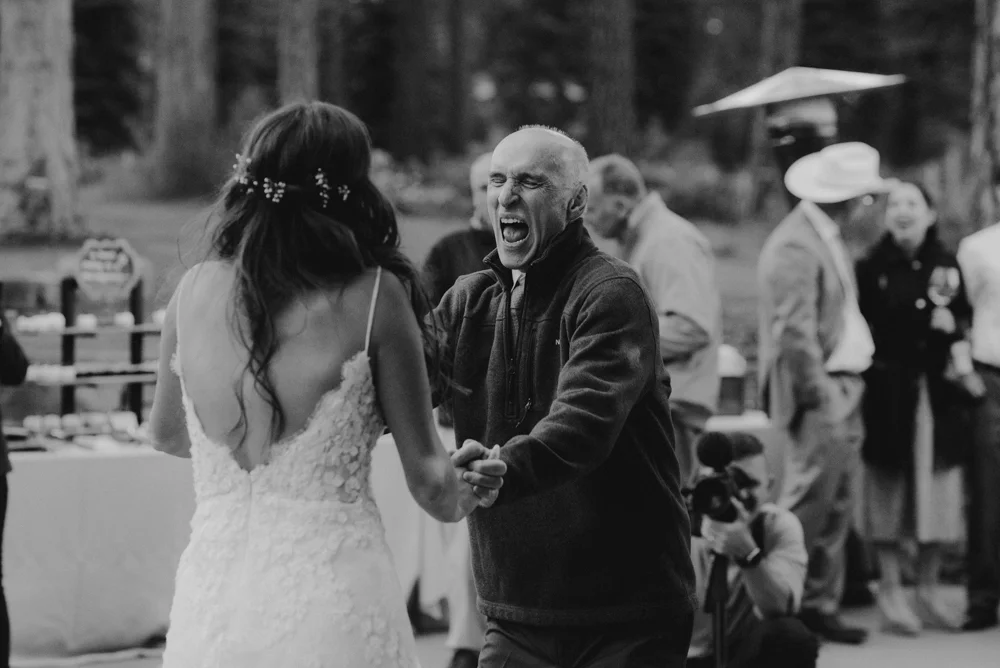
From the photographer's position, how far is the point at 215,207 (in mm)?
2598

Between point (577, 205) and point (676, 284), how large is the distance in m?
2.50

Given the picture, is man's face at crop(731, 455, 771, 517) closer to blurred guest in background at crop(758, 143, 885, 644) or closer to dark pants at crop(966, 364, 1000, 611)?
blurred guest in background at crop(758, 143, 885, 644)

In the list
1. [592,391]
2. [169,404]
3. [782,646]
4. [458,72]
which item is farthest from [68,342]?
[458,72]

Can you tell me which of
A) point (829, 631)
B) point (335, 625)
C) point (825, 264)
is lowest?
point (829, 631)

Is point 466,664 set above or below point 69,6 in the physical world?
below

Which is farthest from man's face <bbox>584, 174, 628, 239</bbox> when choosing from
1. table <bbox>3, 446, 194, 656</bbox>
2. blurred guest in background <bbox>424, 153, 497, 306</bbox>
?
table <bbox>3, 446, 194, 656</bbox>

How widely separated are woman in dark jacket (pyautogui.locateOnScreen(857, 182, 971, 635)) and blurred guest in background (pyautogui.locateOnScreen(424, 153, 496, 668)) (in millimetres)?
2070

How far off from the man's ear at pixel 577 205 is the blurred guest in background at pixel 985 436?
3879 millimetres

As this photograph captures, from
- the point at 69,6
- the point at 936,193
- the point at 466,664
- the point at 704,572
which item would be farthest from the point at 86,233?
the point at 936,193

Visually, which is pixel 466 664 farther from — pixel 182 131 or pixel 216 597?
pixel 182 131

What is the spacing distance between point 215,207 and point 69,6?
650 centimetres

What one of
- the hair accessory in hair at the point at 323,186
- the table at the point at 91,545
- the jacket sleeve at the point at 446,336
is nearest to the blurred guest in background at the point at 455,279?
the table at the point at 91,545

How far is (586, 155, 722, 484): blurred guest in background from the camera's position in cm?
572

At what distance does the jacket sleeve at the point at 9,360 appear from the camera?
193 inches
